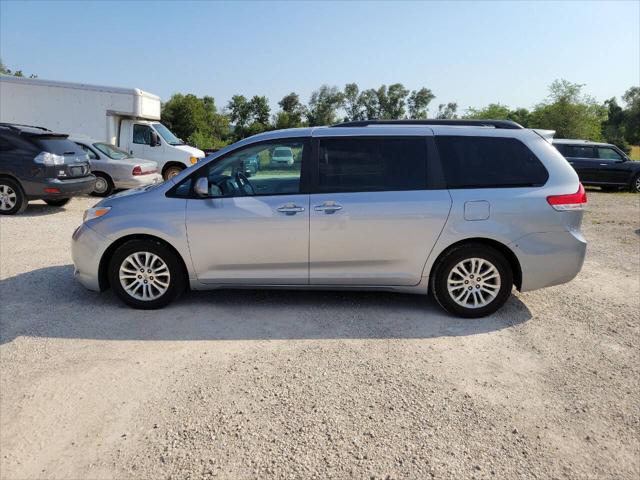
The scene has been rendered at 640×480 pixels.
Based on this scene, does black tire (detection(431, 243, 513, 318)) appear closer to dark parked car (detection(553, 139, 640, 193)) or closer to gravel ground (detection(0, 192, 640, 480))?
gravel ground (detection(0, 192, 640, 480))

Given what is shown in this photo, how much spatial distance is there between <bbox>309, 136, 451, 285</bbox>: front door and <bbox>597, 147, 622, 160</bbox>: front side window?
1588 centimetres

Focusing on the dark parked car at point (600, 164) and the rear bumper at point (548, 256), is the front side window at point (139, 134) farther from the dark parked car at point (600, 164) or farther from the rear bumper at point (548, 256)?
the dark parked car at point (600, 164)

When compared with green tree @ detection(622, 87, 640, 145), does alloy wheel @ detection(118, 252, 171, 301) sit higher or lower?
lower

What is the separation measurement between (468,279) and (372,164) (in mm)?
1441

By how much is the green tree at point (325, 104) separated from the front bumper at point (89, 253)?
67.8 metres

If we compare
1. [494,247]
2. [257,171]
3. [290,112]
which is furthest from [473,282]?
[290,112]

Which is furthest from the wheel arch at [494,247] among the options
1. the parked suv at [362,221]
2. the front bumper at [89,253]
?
the front bumper at [89,253]

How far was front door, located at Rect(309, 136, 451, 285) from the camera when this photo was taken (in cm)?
461

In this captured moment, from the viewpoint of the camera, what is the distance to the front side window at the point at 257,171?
15.7ft

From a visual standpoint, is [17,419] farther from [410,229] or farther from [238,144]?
[410,229]

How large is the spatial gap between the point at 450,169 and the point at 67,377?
12.2ft

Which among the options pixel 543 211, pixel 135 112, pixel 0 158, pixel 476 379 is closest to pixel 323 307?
pixel 476 379

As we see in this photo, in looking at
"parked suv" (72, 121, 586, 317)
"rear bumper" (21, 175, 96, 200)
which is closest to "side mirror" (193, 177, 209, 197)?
"parked suv" (72, 121, 586, 317)

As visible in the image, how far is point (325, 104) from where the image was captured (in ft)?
247
